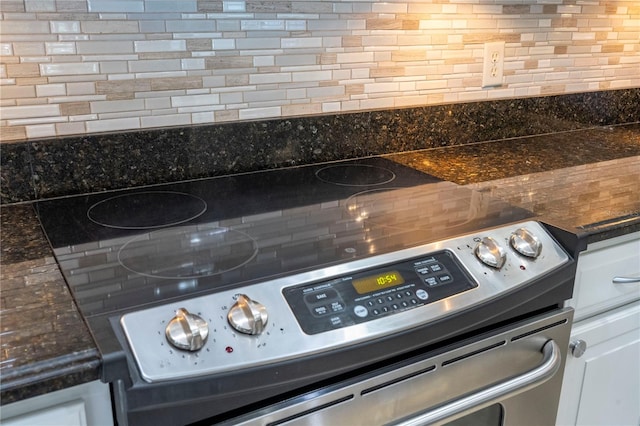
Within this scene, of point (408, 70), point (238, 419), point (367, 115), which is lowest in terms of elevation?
point (238, 419)

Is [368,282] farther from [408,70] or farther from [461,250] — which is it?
[408,70]

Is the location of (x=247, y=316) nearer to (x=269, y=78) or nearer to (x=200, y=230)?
(x=200, y=230)

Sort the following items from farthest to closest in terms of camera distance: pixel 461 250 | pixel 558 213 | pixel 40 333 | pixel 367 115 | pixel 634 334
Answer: pixel 367 115, pixel 634 334, pixel 558 213, pixel 461 250, pixel 40 333

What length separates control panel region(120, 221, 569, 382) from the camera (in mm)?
753

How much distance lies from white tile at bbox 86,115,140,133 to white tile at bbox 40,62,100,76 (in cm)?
10

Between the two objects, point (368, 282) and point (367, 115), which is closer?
point (368, 282)

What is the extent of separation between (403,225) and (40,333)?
616mm

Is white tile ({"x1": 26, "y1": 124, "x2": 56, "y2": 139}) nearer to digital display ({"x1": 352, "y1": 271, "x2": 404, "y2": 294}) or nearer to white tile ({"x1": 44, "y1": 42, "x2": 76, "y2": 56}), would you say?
white tile ({"x1": 44, "y1": 42, "x2": 76, "y2": 56})

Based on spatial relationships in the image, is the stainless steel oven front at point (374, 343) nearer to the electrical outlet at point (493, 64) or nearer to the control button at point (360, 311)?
the control button at point (360, 311)

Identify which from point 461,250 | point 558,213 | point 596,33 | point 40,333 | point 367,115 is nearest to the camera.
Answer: point 40,333

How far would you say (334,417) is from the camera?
2.88 ft

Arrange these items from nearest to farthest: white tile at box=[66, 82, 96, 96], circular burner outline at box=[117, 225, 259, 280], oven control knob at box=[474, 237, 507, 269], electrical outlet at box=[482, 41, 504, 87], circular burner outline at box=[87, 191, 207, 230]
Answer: circular burner outline at box=[117, 225, 259, 280], oven control knob at box=[474, 237, 507, 269], circular burner outline at box=[87, 191, 207, 230], white tile at box=[66, 82, 96, 96], electrical outlet at box=[482, 41, 504, 87]

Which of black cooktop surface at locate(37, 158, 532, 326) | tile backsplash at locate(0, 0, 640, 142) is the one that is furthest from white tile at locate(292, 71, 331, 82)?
black cooktop surface at locate(37, 158, 532, 326)

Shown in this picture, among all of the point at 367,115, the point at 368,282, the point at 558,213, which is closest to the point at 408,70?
the point at 367,115
